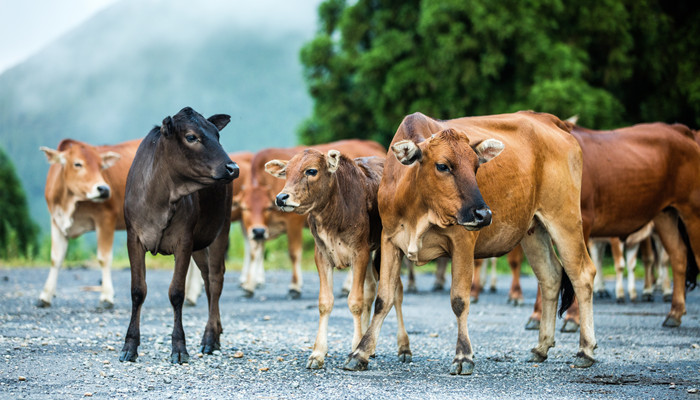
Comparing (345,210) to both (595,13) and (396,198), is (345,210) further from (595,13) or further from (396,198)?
(595,13)

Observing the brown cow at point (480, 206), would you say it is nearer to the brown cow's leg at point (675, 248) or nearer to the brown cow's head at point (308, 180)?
the brown cow's head at point (308, 180)

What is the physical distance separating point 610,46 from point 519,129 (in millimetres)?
18195

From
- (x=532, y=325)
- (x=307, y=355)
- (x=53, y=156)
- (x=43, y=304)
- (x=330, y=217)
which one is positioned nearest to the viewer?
(x=330, y=217)

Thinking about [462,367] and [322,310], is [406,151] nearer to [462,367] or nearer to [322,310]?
[322,310]

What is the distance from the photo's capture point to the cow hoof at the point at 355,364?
23.5 feet

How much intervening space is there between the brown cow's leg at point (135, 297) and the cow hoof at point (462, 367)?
9.30ft

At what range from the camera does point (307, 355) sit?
814 centimetres

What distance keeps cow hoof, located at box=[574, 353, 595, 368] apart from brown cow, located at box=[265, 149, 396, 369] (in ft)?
5.36

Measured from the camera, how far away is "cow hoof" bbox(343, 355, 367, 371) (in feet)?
23.5

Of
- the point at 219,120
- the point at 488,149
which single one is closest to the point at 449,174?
the point at 488,149

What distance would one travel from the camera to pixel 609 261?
25609 millimetres

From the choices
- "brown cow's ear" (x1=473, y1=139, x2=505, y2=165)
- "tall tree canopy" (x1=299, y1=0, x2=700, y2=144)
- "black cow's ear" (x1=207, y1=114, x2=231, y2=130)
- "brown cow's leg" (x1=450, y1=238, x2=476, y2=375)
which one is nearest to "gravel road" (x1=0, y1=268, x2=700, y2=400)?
"brown cow's leg" (x1=450, y1=238, x2=476, y2=375)

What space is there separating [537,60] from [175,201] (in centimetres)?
1765

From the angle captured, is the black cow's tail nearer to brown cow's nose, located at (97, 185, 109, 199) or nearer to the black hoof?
the black hoof
